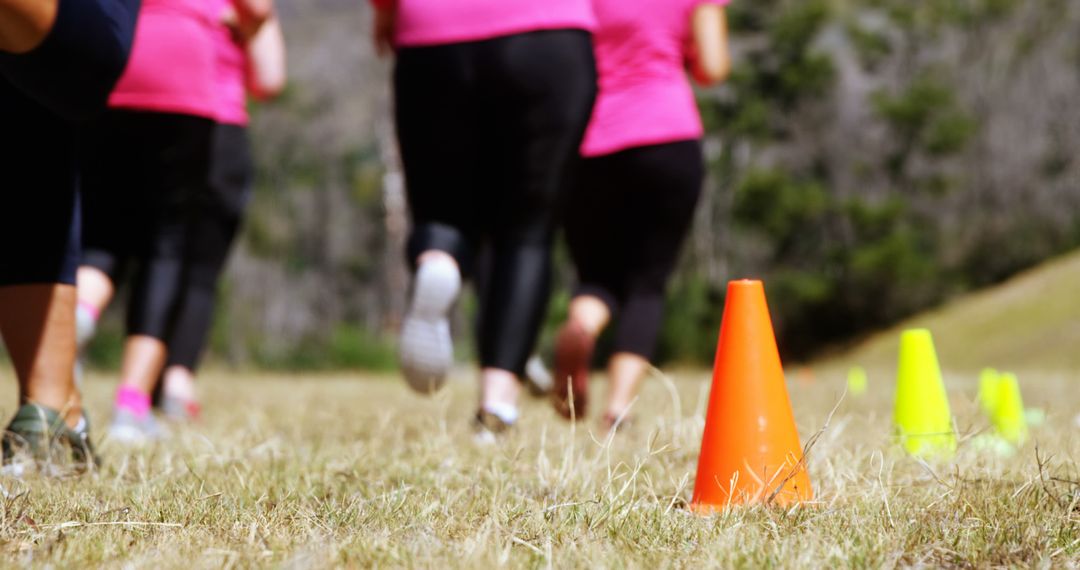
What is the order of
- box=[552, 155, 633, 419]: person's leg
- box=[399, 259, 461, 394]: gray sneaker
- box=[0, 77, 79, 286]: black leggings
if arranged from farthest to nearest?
box=[552, 155, 633, 419]: person's leg → box=[399, 259, 461, 394]: gray sneaker → box=[0, 77, 79, 286]: black leggings

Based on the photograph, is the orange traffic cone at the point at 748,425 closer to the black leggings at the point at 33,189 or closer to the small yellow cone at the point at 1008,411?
the small yellow cone at the point at 1008,411

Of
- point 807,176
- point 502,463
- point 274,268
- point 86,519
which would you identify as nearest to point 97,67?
point 86,519

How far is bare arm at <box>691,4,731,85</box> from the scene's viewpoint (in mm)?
3592

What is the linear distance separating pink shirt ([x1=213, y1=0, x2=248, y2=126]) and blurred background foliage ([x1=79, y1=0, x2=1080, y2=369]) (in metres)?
17.5

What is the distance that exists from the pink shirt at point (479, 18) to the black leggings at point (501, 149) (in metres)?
0.03

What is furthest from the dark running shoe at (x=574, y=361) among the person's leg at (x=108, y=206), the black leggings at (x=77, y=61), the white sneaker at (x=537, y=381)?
the black leggings at (x=77, y=61)

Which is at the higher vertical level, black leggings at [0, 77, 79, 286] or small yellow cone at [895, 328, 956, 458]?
black leggings at [0, 77, 79, 286]

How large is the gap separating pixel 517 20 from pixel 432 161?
1.60ft

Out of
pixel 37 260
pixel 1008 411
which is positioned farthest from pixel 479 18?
pixel 1008 411

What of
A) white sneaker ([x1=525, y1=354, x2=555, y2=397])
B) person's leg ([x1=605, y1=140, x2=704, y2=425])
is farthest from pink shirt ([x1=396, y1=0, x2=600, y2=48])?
white sneaker ([x1=525, y1=354, x2=555, y2=397])

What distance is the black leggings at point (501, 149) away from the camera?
2.98 metres

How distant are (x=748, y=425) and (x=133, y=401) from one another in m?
2.17

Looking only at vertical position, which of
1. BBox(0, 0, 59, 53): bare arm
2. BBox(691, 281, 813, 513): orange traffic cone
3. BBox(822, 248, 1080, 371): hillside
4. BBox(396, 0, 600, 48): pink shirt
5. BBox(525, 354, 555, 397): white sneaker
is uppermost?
BBox(0, 0, 59, 53): bare arm

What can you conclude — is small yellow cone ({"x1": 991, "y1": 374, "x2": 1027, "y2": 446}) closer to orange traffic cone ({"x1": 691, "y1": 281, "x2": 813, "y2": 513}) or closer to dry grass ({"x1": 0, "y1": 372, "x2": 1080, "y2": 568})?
dry grass ({"x1": 0, "y1": 372, "x2": 1080, "y2": 568})
